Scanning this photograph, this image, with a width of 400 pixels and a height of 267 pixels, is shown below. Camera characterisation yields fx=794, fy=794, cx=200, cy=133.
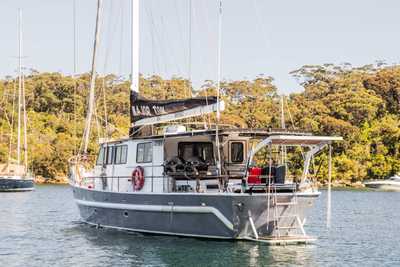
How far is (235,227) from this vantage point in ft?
79.3

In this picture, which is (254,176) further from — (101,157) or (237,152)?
(101,157)

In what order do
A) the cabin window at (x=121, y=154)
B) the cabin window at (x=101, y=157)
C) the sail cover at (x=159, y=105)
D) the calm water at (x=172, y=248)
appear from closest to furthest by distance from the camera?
the calm water at (x=172, y=248) < the sail cover at (x=159, y=105) < the cabin window at (x=121, y=154) < the cabin window at (x=101, y=157)

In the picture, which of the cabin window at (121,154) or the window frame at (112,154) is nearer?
the cabin window at (121,154)

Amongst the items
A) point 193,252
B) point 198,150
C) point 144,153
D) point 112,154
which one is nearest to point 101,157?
point 112,154

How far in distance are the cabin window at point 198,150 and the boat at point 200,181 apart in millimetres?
34

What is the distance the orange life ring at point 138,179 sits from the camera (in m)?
26.8

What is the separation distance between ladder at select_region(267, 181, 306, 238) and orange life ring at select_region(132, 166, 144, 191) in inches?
194

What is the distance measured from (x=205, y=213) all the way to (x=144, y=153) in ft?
12.6

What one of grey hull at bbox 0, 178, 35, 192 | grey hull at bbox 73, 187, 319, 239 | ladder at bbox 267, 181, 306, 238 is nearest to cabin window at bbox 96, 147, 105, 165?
grey hull at bbox 73, 187, 319, 239

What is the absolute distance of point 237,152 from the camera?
26938 mm

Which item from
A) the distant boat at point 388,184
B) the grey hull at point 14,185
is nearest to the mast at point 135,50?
the grey hull at point 14,185

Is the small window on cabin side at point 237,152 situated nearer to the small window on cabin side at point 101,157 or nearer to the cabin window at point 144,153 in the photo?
the cabin window at point 144,153

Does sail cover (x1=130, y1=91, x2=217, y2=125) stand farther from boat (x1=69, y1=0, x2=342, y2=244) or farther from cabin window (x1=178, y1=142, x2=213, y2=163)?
cabin window (x1=178, y1=142, x2=213, y2=163)

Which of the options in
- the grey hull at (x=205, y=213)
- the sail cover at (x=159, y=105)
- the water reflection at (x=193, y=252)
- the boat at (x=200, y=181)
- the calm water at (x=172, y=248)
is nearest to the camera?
the water reflection at (x=193, y=252)
